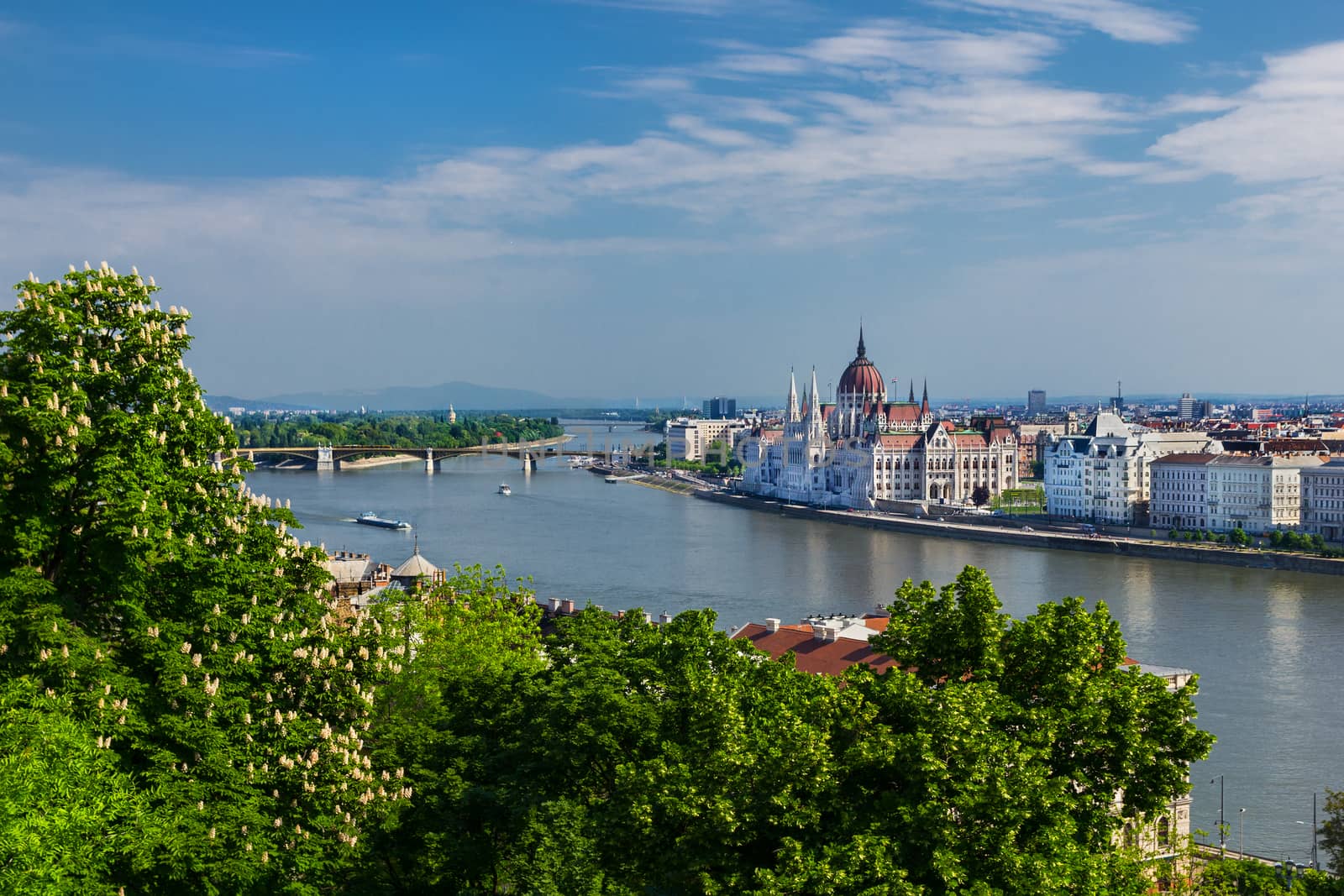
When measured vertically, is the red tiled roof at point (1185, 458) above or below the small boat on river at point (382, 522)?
above

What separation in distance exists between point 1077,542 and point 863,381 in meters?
31.3

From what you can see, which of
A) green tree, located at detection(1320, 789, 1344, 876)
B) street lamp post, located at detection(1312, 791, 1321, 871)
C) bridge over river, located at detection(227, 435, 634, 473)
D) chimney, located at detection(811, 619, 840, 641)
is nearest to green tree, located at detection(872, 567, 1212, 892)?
green tree, located at detection(1320, 789, 1344, 876)

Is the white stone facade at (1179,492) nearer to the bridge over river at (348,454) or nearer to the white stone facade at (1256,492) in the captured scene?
the white stone facade at (1256,492)

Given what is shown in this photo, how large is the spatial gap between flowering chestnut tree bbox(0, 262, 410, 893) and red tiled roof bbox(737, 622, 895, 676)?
6.44 meters

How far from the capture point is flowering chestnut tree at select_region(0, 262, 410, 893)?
7.20 meters

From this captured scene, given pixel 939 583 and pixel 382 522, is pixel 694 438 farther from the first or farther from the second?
pixel 939 583

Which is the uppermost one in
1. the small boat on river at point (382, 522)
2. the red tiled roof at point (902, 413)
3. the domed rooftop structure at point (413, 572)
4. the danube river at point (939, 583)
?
the red tiled roof at point (902, 413)

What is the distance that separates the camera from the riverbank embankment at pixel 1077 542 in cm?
3509

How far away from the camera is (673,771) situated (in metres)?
7.21

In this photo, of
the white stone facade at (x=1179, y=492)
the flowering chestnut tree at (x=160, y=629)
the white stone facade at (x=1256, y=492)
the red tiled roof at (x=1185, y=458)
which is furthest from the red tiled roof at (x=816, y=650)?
the red tiled roof at (x=1185, y=458)

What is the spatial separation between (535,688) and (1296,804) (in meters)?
9.36

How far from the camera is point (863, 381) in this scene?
236 ft

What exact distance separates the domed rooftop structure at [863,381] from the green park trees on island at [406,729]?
207ft

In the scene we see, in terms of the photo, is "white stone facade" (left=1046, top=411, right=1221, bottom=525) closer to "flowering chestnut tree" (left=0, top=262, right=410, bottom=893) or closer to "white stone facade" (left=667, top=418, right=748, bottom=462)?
"flowering chestnut tree" (left=0, top=262, right=410, bottom=893)
